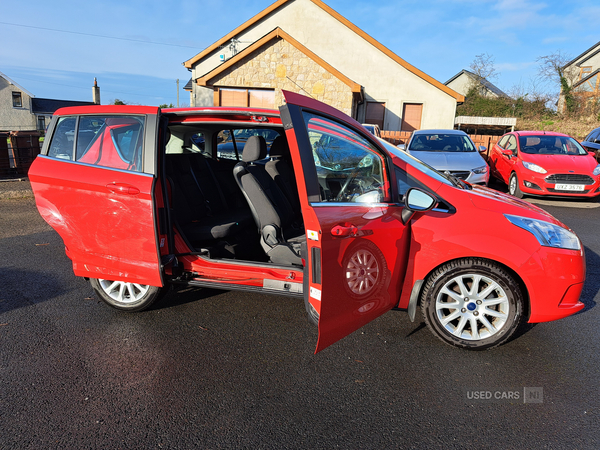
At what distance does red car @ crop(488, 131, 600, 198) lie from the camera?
9266 millimetres

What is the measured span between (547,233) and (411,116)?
21759mm

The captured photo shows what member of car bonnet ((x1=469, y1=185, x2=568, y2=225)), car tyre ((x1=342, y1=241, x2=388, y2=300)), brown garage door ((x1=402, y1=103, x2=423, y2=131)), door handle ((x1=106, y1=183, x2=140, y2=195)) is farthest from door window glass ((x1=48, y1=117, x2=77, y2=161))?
brown garage door ((x1=402, y1=103, x2=423, y2=131))

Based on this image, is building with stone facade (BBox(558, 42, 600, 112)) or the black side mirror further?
building with stone facade (BBox(558, 42, 600, 112))

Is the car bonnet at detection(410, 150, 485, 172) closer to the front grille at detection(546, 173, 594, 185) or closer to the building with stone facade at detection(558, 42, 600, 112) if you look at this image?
the front grille at detection(546, 173, 594, 185)

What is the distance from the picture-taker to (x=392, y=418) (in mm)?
2527

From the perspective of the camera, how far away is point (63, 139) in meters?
3.69

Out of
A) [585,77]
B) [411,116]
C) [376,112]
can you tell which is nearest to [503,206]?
[376,112]

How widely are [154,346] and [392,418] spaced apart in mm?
1888

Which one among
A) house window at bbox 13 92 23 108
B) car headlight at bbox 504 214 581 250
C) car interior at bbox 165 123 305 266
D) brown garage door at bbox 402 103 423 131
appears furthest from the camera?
house window at bbox 13 92 23 108

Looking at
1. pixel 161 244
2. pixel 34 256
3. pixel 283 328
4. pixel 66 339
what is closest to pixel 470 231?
pixel 283 328

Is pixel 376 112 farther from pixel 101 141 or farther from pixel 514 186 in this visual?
pixel 101 141

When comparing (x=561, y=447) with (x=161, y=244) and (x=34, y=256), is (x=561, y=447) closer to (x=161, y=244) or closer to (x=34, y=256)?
(x=161, y=244)

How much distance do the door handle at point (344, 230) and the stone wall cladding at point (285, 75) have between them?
17743 mm

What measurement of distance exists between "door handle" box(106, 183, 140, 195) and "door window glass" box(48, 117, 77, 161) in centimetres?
59
